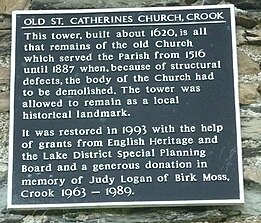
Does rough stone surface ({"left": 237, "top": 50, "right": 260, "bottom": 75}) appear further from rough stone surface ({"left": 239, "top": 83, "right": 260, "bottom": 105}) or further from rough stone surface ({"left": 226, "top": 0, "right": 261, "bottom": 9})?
rough stone surface ({"left": 226, "top": 0, "right": 261, "bottom": 9})

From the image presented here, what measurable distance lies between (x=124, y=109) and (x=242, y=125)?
51cm

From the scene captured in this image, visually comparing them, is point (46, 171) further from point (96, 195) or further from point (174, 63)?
point (174, 63)

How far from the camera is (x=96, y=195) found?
3709mm

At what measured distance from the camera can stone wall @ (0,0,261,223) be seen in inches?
146

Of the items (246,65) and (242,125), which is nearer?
(242,125)

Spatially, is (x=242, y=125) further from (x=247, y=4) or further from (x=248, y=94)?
(x=247, y=4)

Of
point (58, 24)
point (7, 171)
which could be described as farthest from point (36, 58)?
point (7, 171)

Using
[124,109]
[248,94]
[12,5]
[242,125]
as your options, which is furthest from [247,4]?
[12,5]

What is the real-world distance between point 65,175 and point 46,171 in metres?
0.08

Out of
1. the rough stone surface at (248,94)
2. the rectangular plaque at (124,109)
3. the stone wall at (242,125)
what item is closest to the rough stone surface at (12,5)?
the stone wall at (242,125)

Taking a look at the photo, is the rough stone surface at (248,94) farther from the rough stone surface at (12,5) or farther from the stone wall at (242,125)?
the rough stone surface at (12,5)

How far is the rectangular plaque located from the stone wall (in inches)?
2.4

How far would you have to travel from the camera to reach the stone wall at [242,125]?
12.2 feet

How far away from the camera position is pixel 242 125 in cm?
391
